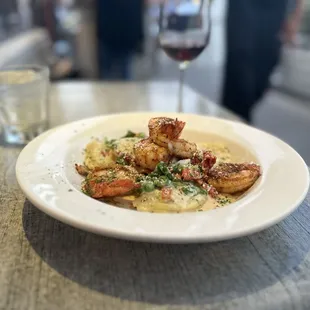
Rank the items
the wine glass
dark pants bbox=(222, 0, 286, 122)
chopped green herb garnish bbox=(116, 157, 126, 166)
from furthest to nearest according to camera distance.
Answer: dark pants bbox=(222, 0, 286, 122) < the wine glass < chopped green herb garnish bbox=(116, 157, 126, 166)

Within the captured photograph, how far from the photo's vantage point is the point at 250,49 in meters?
2.55

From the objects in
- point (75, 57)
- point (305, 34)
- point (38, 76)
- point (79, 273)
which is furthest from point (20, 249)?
point (75, 57)

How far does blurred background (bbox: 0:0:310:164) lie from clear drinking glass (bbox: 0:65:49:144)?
4.79ft

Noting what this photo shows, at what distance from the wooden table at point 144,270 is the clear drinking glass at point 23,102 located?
381 millimetres

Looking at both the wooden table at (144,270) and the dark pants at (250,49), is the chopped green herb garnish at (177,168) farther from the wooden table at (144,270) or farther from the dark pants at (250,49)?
the dark pants at (250,49)

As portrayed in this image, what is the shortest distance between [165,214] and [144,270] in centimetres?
7

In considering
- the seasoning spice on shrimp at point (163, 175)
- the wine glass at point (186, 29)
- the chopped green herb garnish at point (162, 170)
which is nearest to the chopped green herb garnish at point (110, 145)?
the seasoning spice on shrimp at point (163, 175)

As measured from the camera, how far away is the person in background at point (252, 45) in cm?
248

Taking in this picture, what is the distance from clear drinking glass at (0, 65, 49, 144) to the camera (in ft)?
3.31

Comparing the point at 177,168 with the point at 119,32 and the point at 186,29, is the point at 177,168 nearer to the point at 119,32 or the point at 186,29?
the point at 186,29

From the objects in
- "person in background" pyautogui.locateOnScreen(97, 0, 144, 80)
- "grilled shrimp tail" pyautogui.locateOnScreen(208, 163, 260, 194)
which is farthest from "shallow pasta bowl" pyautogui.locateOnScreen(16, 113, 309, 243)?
"person in background" pyautogui.locateOnScreen(97, 0, 144, 80)

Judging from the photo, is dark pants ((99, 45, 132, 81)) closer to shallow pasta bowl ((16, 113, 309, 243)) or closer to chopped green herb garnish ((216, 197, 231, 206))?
shallow pasta bowl ((16, 113, 309, 243))

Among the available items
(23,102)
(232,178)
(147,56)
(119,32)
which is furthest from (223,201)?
(147,56)

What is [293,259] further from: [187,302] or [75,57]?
[75,57]
